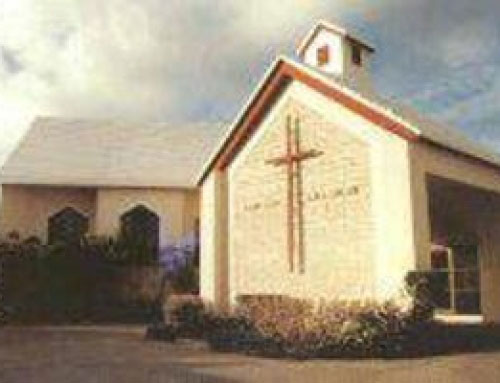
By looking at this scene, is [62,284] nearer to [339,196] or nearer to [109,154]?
[109,154]

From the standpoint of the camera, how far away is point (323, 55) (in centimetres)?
2783

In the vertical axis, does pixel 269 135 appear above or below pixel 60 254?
above

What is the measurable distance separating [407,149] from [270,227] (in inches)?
205

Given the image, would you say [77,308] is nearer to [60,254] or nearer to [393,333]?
[60,254]

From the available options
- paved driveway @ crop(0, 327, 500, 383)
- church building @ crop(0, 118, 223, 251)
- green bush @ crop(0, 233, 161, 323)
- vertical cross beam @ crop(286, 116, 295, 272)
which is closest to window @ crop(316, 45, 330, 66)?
vertical cross beam @ crop(286, 116, 295, 272)

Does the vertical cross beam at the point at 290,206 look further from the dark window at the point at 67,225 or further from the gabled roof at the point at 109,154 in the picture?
the dark window at the point at 67,225

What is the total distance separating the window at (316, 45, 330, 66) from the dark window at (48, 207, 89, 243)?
12.5 metres

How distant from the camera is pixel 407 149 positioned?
62.9 feet

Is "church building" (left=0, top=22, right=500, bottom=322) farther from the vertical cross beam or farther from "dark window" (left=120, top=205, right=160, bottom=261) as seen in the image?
"dark window" (left=120, top=205, right=160, bottom=261)

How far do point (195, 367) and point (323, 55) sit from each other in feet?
48.7

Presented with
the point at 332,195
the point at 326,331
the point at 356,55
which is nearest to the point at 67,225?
the point at 356,55

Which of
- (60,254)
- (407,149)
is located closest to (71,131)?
(60,254)

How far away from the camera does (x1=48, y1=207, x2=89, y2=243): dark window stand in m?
34.4

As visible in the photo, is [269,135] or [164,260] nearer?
[269,135]
